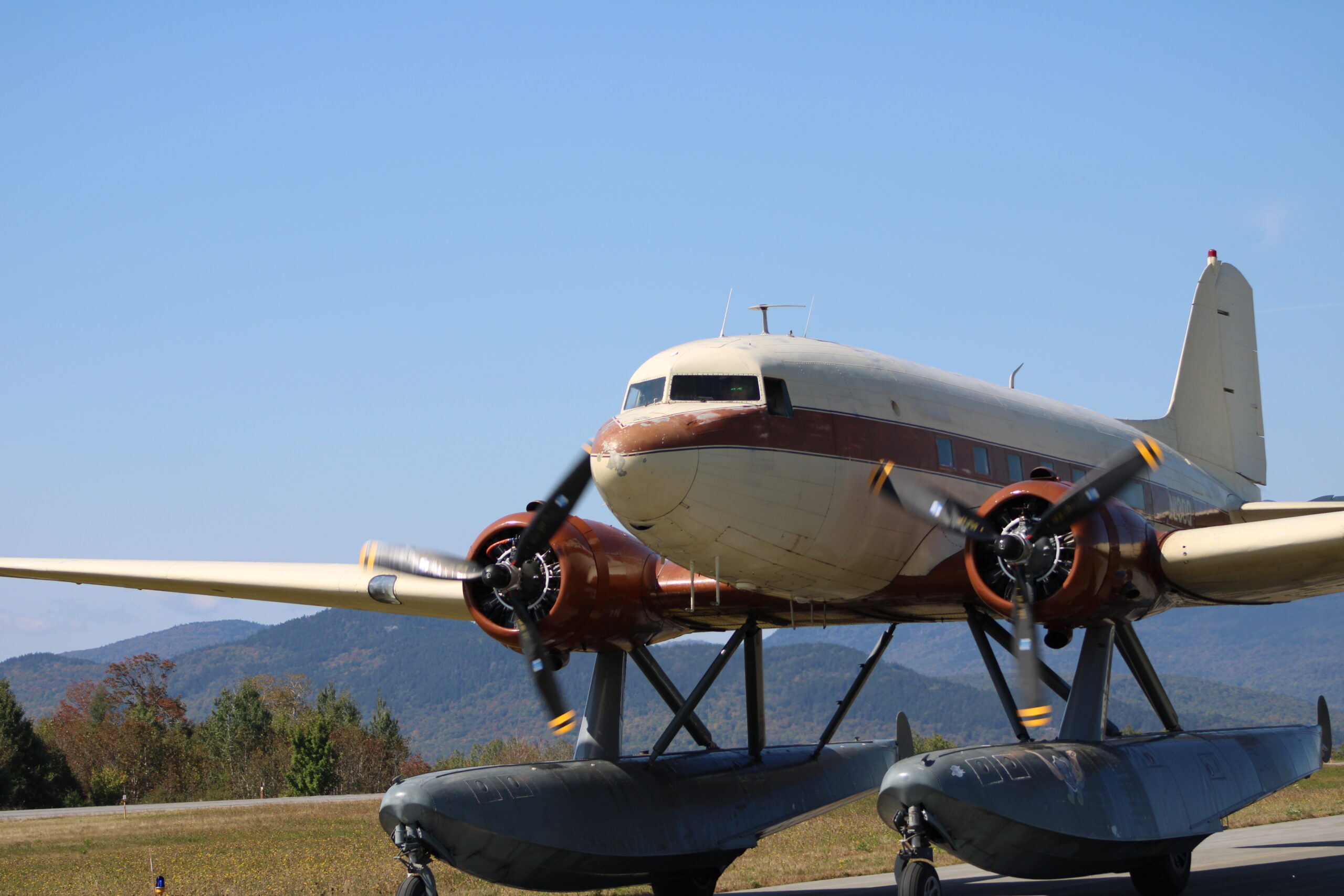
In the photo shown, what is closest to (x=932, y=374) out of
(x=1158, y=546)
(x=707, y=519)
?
(x=1158, y=546)

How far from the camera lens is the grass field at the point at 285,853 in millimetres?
18203

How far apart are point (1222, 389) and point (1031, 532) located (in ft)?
38.2

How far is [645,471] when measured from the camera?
1216cm

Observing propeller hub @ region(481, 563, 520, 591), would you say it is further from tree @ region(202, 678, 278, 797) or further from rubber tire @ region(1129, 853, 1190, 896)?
tree @ region(202, 678, 278, 797)

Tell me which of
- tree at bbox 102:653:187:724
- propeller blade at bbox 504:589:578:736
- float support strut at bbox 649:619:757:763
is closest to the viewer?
propeller blade at bbox 504:589:578:736

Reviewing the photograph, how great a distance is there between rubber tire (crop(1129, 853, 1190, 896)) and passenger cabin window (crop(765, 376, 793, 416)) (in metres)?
6.71

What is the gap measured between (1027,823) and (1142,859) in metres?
2.31

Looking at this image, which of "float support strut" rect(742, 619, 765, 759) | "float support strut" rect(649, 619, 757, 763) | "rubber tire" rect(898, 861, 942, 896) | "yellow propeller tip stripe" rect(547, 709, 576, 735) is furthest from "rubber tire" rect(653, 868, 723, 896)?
"rubber tire" rect(898, 861, 942, 896)

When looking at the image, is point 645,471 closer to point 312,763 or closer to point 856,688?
point 856,688

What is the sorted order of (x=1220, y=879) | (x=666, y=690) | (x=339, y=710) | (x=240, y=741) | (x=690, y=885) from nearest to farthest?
(x=690, y=885) < (x=1220, y=879) < (x=666, y=690) < (x=240, y=741) < (x=339, y=710)

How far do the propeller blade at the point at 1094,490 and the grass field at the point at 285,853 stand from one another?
704 centimetres

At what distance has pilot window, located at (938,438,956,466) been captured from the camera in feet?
47.0

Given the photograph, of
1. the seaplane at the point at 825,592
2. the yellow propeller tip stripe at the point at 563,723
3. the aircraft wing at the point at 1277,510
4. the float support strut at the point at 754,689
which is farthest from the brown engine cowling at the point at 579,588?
the aircraft wing at the point at 1277,510

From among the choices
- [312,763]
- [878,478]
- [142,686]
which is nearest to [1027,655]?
[878,478]
